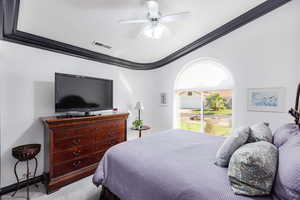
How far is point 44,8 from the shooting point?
1977 mm

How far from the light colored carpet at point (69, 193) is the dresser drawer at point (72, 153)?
1.39 ft

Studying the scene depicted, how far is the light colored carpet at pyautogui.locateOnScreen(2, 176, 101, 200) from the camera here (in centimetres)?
200

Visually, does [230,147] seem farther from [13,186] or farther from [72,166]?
[13,186]

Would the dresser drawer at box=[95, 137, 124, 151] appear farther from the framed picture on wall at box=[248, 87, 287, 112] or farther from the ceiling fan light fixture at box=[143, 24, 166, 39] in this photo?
the framed picture on wall at box=[248, 87, 287, 112]

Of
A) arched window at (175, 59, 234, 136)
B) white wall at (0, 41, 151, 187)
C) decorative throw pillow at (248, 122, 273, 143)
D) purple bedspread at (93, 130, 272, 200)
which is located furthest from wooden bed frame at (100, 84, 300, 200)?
white wall at (0, 41, 151, 187)

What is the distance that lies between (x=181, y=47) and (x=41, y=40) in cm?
290

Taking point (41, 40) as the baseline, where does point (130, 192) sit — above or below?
below

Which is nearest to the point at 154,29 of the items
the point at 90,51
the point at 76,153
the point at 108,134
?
the point at 90,51

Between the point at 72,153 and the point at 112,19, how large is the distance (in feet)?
7.63

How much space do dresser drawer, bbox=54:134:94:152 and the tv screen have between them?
0.52 meters

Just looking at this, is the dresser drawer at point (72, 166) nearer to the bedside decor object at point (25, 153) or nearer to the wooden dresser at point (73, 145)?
the wooden dresser at point (73, 145)

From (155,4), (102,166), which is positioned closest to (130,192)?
(102,166)

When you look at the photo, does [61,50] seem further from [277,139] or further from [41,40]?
[277,139]

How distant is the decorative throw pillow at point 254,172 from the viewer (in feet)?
2.98
